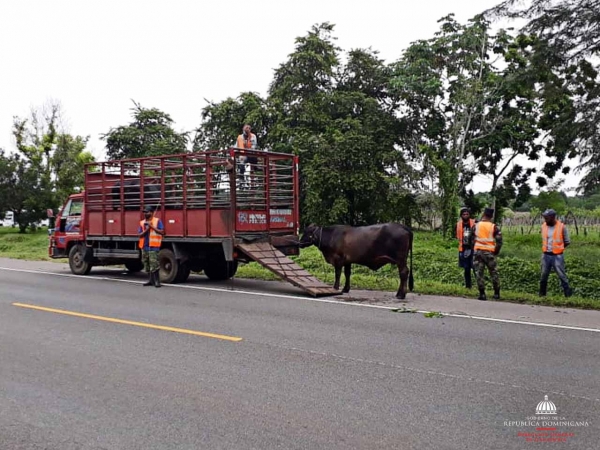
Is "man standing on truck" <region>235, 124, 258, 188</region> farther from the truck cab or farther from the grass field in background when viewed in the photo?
the truck cab

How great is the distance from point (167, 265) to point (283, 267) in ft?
10.5

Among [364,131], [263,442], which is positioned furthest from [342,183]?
[263,442]

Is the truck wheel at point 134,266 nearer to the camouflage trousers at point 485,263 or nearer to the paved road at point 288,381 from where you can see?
the paved road at point 288,381

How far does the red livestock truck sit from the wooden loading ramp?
0.03m

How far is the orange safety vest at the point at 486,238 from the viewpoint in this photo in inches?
442

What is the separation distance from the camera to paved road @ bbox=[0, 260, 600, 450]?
431cm

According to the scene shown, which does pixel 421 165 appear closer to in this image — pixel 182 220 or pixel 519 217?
pixel 519 217

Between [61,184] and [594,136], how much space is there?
113 feet

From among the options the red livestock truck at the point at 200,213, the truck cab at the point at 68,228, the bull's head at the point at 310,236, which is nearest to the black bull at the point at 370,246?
the bull's head at the point at 310,236

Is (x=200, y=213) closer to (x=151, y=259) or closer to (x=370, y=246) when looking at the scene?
(x=151, y=259)

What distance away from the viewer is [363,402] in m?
4.99

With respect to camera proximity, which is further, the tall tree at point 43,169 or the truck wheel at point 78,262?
the tall tree at point 43,169

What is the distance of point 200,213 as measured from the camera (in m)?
12.8

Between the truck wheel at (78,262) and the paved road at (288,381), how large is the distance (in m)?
6.49
